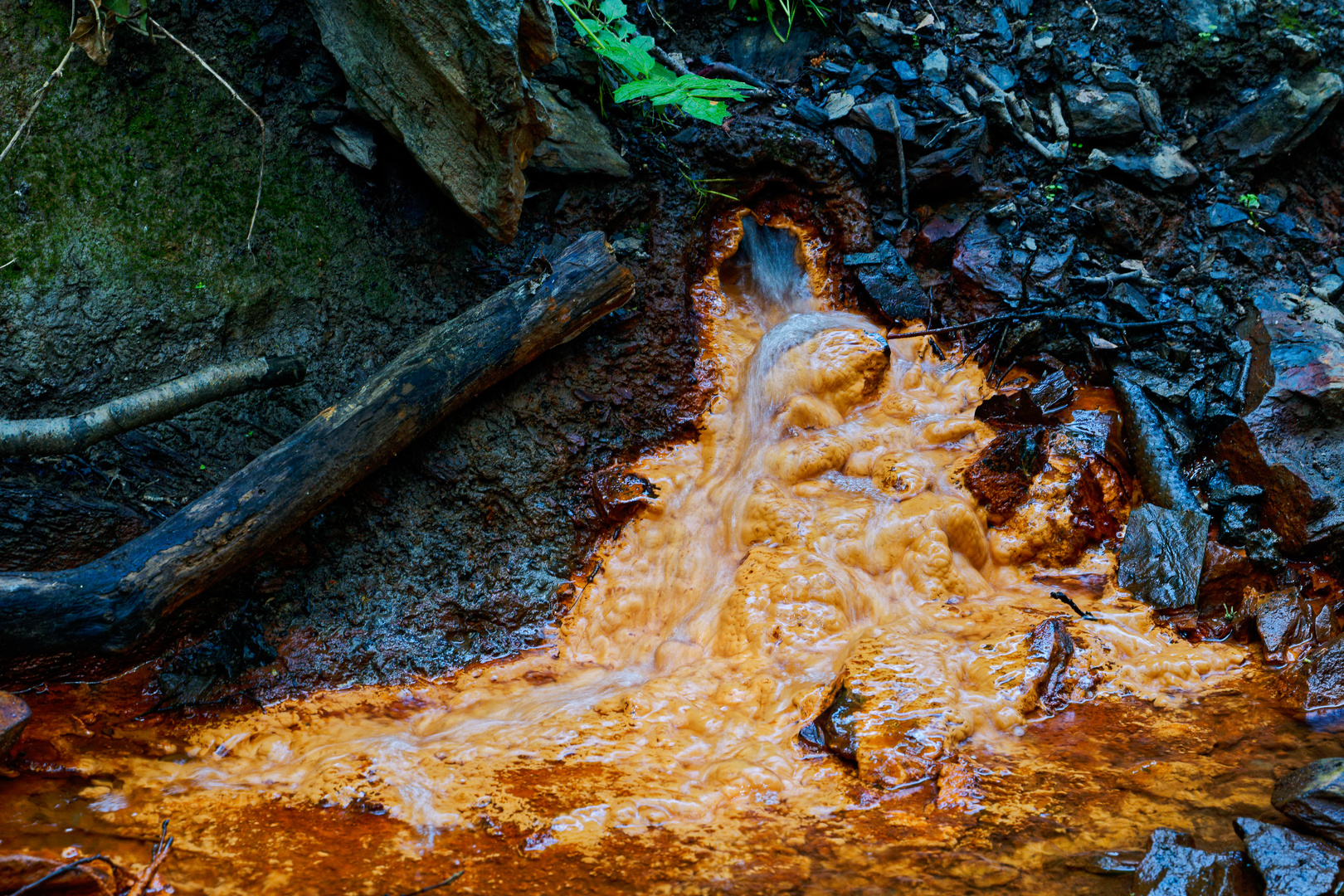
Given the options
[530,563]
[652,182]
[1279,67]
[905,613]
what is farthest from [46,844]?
[1279,67]

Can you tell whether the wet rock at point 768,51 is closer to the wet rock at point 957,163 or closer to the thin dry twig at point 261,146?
the wet rock at point 957,163

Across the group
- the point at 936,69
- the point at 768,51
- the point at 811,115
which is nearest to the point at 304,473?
the point at 811,115

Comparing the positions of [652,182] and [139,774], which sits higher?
[652,182]

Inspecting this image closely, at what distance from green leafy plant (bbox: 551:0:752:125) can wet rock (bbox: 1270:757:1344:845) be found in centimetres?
348

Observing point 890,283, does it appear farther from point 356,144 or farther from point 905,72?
point 356,144

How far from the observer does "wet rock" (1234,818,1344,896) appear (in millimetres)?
2160

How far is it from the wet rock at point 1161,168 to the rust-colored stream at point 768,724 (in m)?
1.59

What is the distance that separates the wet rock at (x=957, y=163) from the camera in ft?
15.7

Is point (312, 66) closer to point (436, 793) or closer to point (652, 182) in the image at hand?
point (652, 182)

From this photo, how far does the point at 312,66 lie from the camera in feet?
13.0

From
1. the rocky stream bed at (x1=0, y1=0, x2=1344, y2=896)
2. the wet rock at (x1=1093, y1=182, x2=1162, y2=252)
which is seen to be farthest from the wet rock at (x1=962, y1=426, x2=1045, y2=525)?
the wet rock at (x1=1093, y1=182, x2=1162, y2=252)

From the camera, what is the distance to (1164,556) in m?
3.76

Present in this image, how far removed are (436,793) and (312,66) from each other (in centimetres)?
348

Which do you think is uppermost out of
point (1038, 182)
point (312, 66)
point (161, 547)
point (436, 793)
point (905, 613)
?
point (312, 66)
